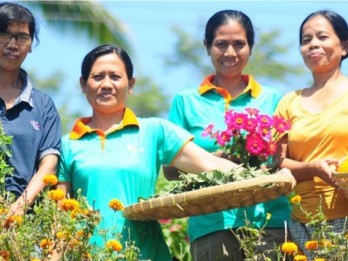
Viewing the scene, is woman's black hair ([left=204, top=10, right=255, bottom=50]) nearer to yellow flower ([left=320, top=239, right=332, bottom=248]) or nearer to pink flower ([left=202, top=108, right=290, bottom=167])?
pink flower ([left=202, top=108, right=290, bottom=167])

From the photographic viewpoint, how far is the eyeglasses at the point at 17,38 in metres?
7.18

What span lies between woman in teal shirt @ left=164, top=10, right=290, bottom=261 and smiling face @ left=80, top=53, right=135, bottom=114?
39 cm

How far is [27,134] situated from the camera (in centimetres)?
701

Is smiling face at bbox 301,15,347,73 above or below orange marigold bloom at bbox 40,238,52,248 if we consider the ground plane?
above

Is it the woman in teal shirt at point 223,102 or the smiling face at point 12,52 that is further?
the smiling face at point 12,52

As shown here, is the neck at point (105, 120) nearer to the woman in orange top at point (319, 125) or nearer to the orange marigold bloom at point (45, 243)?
the woman in orange top at point (319, 125)

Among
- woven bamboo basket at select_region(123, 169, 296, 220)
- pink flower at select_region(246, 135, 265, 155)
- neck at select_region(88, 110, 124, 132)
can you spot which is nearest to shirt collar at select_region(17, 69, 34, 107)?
neck at select_region(88, 110, 124, 132)

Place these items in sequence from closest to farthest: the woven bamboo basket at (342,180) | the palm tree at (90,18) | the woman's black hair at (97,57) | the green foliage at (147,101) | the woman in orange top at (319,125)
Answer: the woven bamboo basket at (342,180), the woman in orange top at (319,125), the woman's black hair at (97,57), the palm tree at (90,18), the green foliage at (147,101)

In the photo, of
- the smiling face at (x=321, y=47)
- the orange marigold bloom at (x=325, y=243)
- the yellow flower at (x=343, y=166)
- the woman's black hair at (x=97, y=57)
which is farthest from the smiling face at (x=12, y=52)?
the orange marigold bloom at (x=325, y=243)

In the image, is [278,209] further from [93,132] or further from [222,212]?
[93,132]

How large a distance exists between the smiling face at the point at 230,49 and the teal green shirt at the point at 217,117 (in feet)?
0.38

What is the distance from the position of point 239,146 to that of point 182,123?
575mm

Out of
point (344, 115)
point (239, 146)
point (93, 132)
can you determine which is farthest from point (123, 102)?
point (344, 115)

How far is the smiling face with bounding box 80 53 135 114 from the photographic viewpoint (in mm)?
7066
